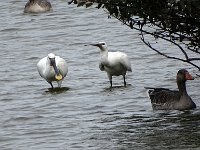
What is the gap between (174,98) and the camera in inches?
589

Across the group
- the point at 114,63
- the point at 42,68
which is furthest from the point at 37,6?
the point at 114,63

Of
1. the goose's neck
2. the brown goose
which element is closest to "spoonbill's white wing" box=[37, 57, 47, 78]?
the brown goose

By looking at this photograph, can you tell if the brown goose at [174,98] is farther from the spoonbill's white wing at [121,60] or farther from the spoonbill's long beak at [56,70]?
the spoonbill's long beak at [56,70]

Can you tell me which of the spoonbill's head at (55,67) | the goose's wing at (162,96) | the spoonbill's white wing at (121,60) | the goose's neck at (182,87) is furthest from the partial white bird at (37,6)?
the goose's neck at (182,87)

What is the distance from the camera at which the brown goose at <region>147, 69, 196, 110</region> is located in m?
14.7

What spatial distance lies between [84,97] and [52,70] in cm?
131

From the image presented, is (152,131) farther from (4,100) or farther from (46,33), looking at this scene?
(46,33)

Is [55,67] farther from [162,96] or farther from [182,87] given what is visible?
[182,87]

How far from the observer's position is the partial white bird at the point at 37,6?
92.8 ft

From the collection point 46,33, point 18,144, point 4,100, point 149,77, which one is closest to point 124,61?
point 149,77

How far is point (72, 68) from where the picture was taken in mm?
19672

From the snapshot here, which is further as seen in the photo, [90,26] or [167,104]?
[90,26]

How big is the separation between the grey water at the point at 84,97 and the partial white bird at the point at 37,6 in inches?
61.4

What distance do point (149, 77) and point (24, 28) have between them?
886 cm
